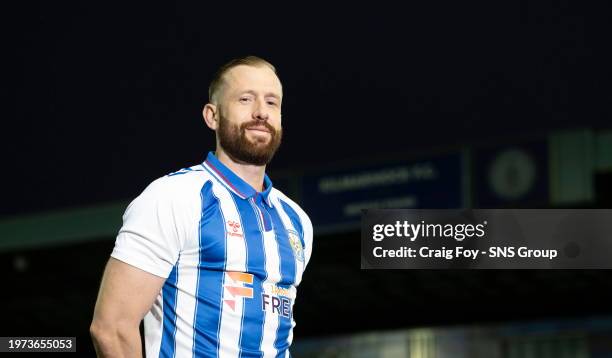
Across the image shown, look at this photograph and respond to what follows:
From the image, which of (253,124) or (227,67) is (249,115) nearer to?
(253,124)

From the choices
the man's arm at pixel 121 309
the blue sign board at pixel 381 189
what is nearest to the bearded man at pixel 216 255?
the man's arm at pixel 121 309

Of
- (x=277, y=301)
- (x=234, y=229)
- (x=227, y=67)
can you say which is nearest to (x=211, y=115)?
(x=227, y=67)

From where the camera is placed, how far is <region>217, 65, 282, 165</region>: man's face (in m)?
3.72

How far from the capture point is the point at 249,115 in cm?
373

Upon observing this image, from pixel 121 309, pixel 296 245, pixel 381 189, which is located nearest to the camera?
pixel 121 309

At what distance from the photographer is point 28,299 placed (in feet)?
60.3

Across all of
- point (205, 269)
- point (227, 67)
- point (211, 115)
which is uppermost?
point (227, 67)

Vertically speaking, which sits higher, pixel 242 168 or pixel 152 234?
pixel 242 168

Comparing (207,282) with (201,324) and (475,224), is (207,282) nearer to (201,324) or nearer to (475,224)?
(201,324)

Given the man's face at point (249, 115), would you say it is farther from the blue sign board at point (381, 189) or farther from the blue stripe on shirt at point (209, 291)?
the blue sign board at point (381, 189)

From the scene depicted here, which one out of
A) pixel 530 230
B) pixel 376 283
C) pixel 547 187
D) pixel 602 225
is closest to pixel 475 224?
pixel 530 230

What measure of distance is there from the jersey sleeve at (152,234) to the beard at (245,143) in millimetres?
313

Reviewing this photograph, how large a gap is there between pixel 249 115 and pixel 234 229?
369 mm

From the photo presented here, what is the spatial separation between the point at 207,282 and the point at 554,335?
13.0m
